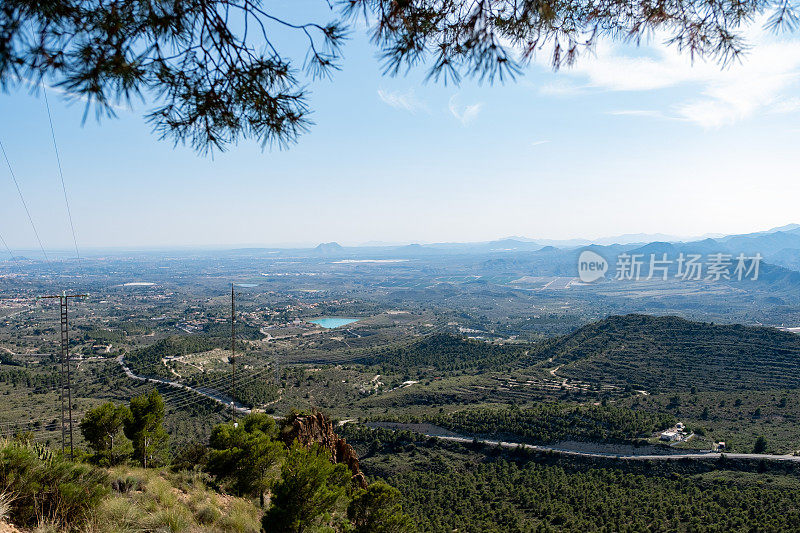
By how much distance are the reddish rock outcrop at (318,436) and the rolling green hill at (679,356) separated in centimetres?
3145

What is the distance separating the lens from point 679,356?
141ft

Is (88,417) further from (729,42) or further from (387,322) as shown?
(387,322)

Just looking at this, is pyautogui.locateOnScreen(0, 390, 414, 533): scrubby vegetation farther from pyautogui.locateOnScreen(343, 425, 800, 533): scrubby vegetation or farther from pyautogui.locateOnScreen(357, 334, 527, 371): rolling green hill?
pyautogui.locateOnScreen(357, 334, 527, 371): rolling green hill

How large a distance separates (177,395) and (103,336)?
40.9 metres

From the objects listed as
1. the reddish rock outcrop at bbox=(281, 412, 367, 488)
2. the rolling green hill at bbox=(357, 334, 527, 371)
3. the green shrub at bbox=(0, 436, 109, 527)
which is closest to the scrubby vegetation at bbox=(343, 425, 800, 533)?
the reddish rock outcrop at bbox=(281, 412, 367, 488)

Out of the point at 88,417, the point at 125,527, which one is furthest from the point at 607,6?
the point at 88,417

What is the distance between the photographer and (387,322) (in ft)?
301

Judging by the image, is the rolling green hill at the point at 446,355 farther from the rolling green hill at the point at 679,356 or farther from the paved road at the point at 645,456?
the paved road at the point at 645,456

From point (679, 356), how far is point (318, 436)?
43.1 metres

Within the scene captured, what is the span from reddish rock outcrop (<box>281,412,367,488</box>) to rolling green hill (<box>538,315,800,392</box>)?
A: 103 ft

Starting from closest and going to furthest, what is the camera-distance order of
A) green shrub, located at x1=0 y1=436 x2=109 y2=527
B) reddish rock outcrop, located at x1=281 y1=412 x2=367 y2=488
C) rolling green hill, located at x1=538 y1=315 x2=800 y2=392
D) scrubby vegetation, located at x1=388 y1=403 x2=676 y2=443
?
green shrub, located at x1=0 y1=436 x2=109 y2=527, reddish rock outcrop, located at x1=281 y1=412 x2=367 y2=488, scrubby vegetation, located at x1=388 y1=403 x2=676 y2=443, rolling green hill, located at x1=538 y1=315 x2=800 y2=392

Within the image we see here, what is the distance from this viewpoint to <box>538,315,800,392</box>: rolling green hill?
36.4m

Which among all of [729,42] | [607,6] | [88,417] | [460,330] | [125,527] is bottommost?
[460,330]

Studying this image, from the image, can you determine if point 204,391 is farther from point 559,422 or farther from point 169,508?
point 169,508
